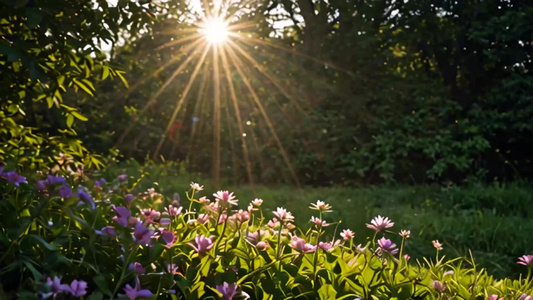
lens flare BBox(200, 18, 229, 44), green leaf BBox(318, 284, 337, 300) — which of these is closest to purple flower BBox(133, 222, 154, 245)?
green leaf BBox(318, 284, 337, 300)

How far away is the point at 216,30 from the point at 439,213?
4424mm

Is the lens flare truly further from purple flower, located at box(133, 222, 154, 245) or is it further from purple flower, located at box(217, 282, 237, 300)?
purple flower, located at box(217, 282, 237, 300)

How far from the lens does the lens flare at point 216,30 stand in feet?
28.1

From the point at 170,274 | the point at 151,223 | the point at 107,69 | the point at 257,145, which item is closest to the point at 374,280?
the point at 170,274

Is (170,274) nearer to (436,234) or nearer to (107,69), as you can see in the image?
(107,69)

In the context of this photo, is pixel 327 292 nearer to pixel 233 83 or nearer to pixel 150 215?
pixel 150 215

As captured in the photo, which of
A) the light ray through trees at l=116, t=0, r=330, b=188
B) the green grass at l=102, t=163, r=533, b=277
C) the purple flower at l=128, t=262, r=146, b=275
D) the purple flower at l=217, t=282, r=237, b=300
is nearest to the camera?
the purple flower at l=217, t=282, r=237, b=300

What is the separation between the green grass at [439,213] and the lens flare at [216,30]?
93.1 inches

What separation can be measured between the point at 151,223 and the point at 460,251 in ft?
9.44

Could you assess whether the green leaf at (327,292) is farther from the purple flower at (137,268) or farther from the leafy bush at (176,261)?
the purple flower at (137,268)

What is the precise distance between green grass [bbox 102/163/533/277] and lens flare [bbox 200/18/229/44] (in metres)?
2.37

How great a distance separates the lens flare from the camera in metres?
8.55

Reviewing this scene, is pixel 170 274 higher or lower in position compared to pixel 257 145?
higher

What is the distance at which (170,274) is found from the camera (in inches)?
71.8
